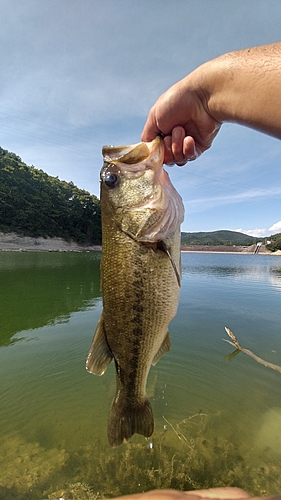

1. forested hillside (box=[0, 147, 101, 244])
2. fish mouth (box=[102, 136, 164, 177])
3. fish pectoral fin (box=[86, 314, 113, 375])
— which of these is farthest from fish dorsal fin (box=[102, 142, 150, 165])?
forested hillside (box=[0, 147, 101, 244])

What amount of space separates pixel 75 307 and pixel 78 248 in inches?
2309

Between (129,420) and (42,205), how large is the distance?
6905 cm

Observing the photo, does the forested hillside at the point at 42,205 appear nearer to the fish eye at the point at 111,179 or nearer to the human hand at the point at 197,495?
the human hand at the point at 197,495

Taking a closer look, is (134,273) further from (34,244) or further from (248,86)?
(34,244)

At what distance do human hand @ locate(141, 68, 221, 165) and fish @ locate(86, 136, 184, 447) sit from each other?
178mm

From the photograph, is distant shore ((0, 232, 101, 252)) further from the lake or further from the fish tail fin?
the fish tail fin

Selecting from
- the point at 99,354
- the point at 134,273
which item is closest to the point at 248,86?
the point at 134,273

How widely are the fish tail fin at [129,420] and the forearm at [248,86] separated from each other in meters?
2.20

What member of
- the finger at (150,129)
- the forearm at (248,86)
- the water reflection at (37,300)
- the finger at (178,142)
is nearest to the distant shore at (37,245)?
the water reflection at (37,300)

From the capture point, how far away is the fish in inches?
86.3

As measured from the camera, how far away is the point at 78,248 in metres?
69.8

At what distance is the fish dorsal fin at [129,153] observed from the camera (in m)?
2.24

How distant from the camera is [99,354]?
89.9 inches

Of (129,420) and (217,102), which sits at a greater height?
(217,102)
